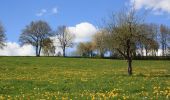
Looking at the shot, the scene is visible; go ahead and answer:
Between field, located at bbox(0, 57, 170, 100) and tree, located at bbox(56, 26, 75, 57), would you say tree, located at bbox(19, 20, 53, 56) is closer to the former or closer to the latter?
tree, located at bbox(56, 26, 75, 57)

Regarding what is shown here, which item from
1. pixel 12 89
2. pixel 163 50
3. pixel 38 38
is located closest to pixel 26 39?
pixel 38 38

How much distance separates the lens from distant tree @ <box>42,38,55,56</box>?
132 m

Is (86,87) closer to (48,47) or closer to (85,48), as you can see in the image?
(48,47)

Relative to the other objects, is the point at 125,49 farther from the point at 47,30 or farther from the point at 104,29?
the point at 47,30

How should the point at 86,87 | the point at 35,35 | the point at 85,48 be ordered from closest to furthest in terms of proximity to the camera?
the point at 86,87 < the point at 35,35 < the point at 85,48

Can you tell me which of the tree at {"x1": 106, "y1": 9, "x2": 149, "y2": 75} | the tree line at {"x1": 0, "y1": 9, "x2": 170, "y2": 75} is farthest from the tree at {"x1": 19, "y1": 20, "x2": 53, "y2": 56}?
the tree at {"x1": 106, "y1": 9, "x2": 149, "y2": 75}

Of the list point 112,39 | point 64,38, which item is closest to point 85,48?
point 64,38

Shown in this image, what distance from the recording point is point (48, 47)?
139125mm

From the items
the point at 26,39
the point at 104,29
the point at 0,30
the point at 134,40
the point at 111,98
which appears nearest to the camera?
the point at 111,98

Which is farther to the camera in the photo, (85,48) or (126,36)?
(85,48)

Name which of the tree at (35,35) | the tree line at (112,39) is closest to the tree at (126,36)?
the tree line at (112,39)

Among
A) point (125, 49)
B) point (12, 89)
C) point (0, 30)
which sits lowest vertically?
point (12, 89)

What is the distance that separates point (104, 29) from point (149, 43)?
548cm

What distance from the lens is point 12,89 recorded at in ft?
Answer: 76.1
